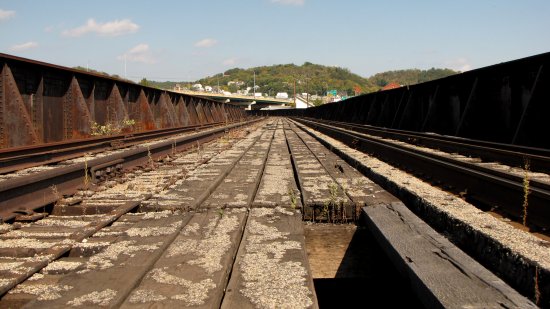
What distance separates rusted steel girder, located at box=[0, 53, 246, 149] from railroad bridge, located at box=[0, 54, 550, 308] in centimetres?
4

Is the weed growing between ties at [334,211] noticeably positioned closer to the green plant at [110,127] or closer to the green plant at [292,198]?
the green plant at [292,198]

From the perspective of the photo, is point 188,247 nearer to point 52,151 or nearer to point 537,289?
point 537,289

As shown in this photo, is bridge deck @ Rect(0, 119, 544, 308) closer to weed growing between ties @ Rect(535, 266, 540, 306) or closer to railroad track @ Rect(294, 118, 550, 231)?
weed growing between ties @ Rect(535, 266, 540, 306)

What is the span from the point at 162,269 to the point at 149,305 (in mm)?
542

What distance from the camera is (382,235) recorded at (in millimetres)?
3566

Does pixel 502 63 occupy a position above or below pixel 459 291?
above

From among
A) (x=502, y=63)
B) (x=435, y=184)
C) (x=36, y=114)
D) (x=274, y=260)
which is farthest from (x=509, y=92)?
(x=36, y=114)

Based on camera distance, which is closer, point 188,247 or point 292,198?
point 188,247

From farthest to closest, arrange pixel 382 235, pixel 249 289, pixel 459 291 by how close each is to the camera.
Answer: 1. pixel 382 235
2. pixel 249 289
3. pixel 459 291

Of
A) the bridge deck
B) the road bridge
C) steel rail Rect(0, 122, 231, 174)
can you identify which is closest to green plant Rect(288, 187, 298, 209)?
the bridge deck

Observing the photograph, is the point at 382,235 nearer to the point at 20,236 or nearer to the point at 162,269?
the point at 162,269

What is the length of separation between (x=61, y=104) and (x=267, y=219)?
22.8 ft

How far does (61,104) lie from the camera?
935 centimetres

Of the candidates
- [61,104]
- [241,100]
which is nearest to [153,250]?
[61,104]
